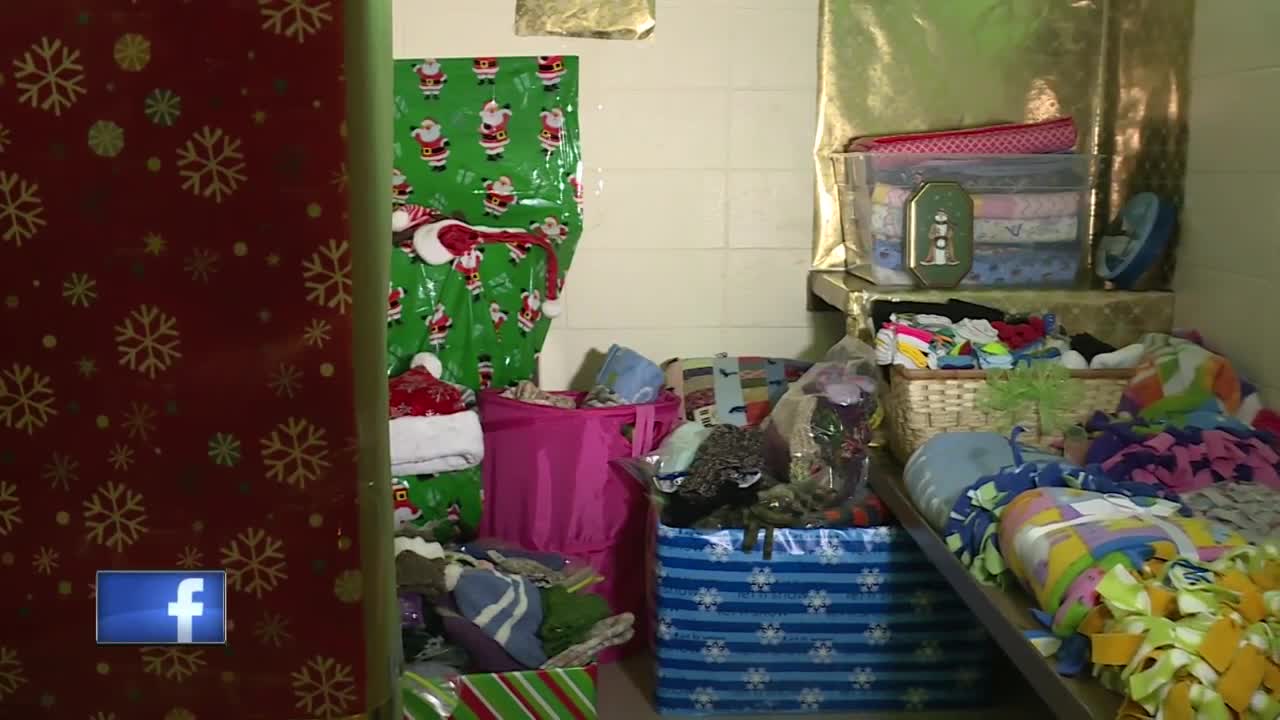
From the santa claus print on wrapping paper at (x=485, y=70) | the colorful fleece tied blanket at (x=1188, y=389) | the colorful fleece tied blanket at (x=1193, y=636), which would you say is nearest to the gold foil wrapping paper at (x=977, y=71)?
the colorful fleece tied blanket at (x=1188, y=389)

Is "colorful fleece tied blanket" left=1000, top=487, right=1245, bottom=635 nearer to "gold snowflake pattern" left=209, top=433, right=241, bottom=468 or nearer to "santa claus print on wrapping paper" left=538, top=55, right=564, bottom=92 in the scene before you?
"gold snowflake pattern" left=209, top=433, right=241, bottom=468

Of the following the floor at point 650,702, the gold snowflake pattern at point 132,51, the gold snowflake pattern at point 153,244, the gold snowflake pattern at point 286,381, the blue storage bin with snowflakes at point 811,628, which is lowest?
the floor at point 650,702

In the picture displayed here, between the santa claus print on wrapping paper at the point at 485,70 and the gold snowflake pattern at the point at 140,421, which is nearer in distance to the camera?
the gold snowflake pattern at the point at 140,421

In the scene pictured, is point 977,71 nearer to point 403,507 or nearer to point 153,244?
point 403,507

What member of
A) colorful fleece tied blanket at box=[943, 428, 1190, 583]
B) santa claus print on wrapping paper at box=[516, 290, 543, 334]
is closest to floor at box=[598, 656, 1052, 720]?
colorful fleece tied blanket at box=[943, 428, 1190, 583]

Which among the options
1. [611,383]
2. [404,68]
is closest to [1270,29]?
[611,383]

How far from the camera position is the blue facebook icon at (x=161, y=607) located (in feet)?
3.07

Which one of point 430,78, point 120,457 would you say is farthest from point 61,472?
point 430,78

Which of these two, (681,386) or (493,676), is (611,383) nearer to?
(681,386)

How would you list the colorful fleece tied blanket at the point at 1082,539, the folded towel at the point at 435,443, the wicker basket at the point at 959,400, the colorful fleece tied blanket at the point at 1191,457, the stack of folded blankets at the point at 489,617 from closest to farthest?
the colorful fleece tied blanket at the point at 1082,539 → the colorful fleece tied blanket at the point at 1191,457 → the stack of folded blankets at the point at 489,617 → the wicker basket at the point at 959,400 → the folded towel at the point at 435,443

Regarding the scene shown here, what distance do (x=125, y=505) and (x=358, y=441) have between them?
185 mm

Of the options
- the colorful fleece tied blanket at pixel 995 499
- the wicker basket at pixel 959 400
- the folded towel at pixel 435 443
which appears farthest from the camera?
the folded towel at pixel 435 443

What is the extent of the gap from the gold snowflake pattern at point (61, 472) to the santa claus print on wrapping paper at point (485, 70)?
2.19 m

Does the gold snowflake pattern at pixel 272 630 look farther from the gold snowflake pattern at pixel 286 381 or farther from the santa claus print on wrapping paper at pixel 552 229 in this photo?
the santa claus print on wrapping paper at pixel 552 229
